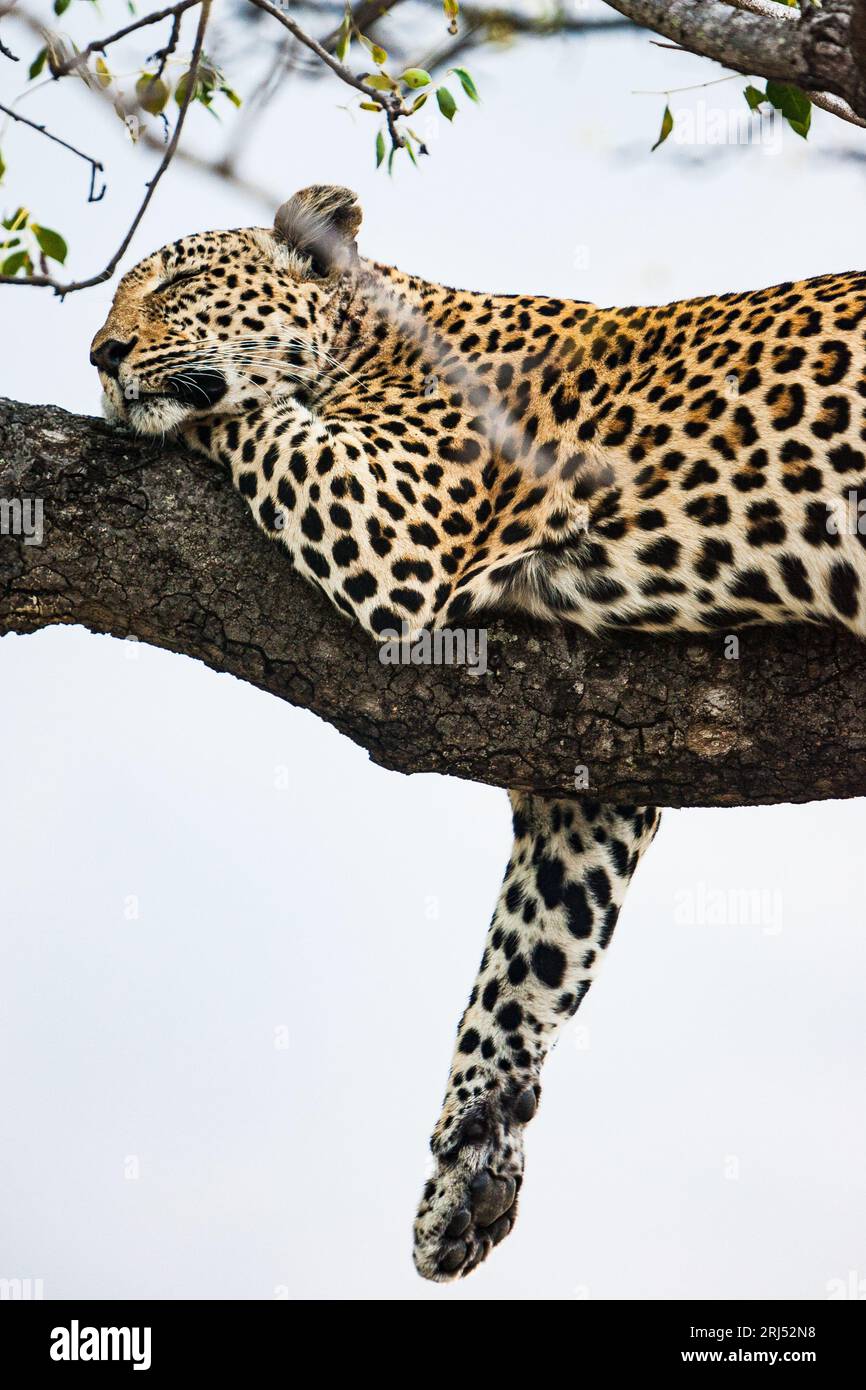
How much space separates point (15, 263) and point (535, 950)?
3.49 meters

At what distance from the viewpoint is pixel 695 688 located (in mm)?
5441

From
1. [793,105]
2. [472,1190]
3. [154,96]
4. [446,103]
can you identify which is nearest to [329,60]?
[154,96]

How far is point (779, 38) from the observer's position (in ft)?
12.2

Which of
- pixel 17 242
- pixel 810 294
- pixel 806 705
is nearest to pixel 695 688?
pixel 806 705

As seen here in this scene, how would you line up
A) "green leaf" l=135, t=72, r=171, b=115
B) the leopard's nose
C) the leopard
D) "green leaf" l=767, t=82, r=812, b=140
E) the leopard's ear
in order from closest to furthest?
"green leaf" l=135, t=72, r=171, b=115 → "green leaf" l=767, t=82, r=812, b=140 → the leopard → the leopard's nose → the leopard's ear

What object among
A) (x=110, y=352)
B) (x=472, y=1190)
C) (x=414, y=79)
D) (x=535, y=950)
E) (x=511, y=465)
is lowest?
(x=472, y=1190)

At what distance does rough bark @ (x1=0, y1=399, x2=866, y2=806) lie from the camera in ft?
17.7

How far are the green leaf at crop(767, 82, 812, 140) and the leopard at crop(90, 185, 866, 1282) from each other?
0.62 metres

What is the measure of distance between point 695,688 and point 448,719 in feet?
2.68

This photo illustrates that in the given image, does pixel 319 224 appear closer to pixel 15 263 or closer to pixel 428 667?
pixel 15 263

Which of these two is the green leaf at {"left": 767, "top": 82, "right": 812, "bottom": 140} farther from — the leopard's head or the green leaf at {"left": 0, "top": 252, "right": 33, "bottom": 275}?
the green leaf at {"left": 0, "top": 252, "right": 33, "bottom": 275}

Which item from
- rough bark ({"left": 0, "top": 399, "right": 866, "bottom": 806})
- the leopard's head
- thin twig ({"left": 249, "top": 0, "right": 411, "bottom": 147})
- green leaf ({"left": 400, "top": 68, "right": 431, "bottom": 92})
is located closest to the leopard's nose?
the leopard's head

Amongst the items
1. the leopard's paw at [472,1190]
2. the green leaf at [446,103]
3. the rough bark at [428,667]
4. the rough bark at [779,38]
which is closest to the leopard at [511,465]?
the leopard's paw at [472,1190]

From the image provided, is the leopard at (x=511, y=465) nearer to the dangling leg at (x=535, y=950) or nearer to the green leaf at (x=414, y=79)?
the dangling leg at (x=535, y=950)
